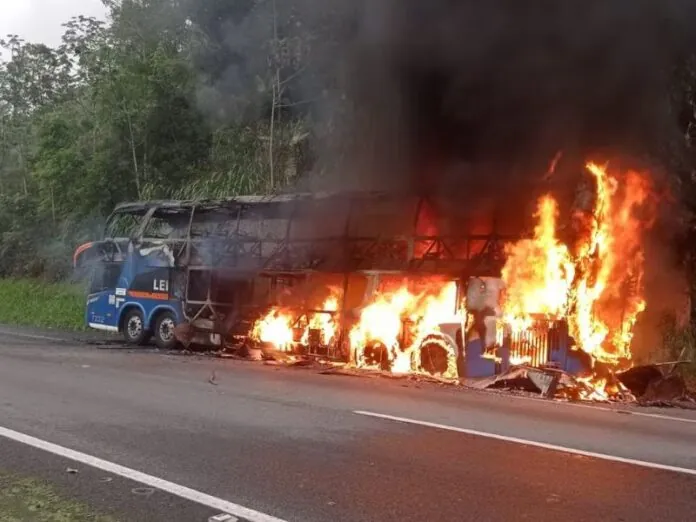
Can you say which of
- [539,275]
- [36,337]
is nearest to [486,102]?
[539,275]

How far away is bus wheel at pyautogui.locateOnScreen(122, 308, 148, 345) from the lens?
14.4 m

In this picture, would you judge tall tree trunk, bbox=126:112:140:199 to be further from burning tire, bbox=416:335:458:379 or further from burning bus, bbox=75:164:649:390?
burning tire, bbox=416:335:458:379

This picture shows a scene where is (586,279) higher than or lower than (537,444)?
higher

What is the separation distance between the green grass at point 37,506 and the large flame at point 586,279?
6764mm

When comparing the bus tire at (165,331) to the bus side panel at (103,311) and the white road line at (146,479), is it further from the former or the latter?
the white road line at (146,479)

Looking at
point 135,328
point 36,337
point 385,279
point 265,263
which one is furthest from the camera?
point 36,337

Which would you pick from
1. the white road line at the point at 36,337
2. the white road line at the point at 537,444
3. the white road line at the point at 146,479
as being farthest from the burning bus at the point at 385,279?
the white road line at the point at 146,479

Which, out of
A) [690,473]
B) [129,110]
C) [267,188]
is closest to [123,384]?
[690,473]

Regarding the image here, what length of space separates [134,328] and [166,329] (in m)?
0.91

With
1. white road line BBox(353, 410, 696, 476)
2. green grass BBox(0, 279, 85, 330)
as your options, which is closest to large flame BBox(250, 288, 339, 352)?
white road line BBox(353, 410, 696, 476)

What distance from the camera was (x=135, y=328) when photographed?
14547 millimetres

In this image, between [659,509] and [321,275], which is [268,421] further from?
[321,275]

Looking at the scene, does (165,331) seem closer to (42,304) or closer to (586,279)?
(586,279)

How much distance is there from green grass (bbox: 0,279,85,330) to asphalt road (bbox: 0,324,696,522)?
1099 centimetres
